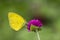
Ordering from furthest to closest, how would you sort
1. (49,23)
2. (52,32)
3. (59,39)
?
1. (49,23)
2. (52,32)
3. (59,39)

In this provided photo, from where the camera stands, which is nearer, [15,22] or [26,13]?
[15,22]

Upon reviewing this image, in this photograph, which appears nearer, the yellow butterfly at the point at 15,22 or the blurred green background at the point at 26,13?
the yellow butterfly at the point at 15,22

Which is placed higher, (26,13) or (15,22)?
(26,13)

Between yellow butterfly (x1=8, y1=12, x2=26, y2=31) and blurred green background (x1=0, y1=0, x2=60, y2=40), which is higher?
blurred green background (x1=0, y1=0, x2=60, y2=40)

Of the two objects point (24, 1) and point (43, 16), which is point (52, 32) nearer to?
point (43, 16)

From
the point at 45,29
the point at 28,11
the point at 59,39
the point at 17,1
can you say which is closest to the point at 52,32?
the point at 45,29

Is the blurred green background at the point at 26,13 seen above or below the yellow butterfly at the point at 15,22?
above

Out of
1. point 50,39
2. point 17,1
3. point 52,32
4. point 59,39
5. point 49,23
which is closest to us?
point 50,39

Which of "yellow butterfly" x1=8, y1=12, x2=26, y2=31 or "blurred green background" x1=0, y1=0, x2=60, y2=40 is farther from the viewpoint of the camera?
"blurred green background" x1=0, y1=0, x2=60, y2=40
